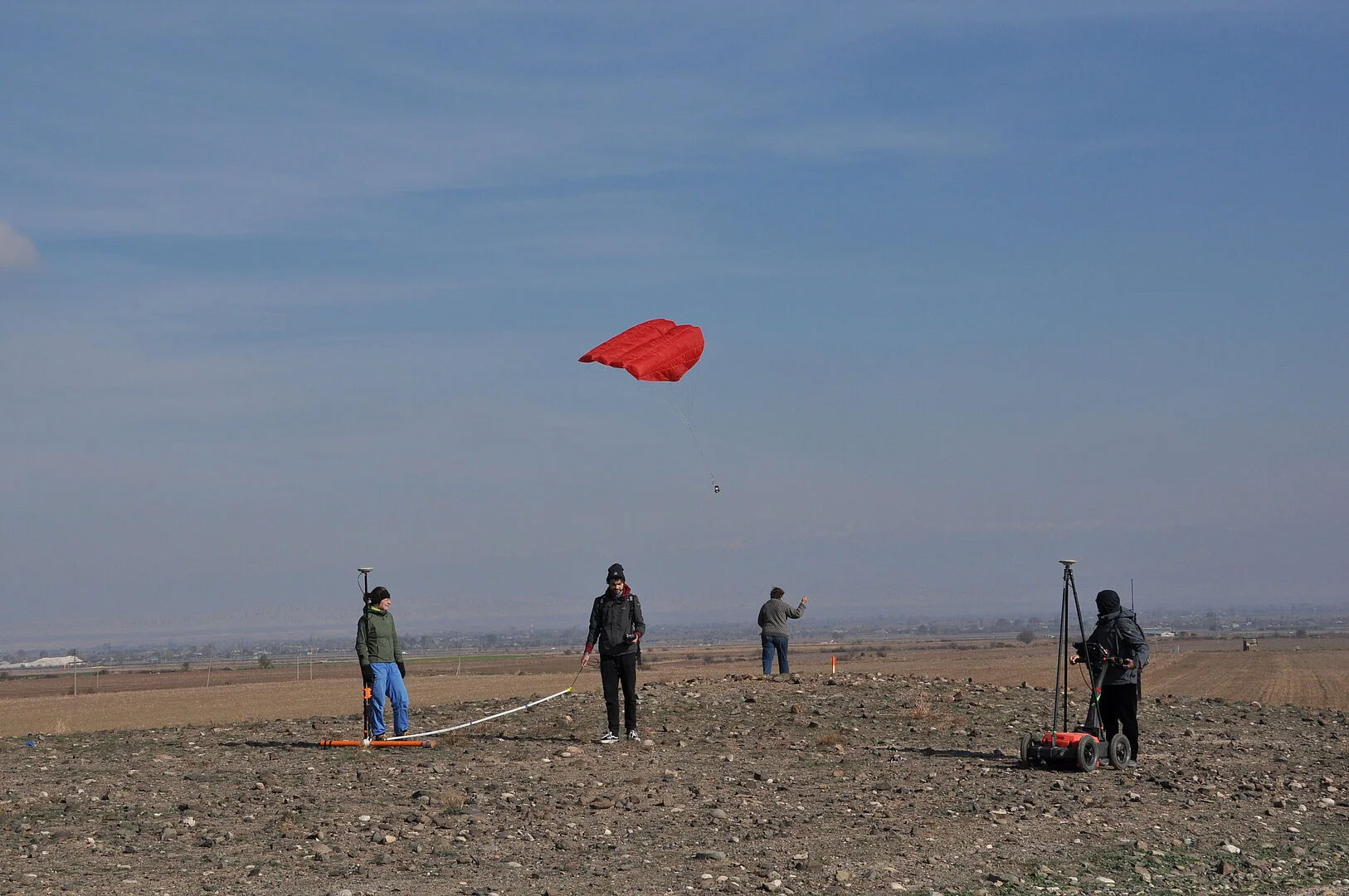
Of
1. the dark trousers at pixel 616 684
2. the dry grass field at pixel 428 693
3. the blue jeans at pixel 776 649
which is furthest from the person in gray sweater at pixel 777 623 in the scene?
the dark trousers at pixel 616 684

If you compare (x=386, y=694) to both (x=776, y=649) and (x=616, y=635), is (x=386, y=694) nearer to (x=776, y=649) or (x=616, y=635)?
(x=616, y=635)

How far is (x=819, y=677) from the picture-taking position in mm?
25875

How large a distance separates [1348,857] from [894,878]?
4.10 metres

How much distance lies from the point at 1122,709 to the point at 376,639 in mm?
9422

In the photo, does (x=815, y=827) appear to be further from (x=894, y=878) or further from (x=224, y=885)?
(x=224, y=885)

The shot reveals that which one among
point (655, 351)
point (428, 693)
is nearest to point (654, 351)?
point (655, 351)

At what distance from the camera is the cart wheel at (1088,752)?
1540cm

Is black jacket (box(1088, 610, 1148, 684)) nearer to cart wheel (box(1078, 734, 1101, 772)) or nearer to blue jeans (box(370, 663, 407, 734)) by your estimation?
cart wheel (box(1078, 734, 1101, 772))

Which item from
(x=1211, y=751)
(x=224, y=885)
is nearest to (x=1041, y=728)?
(x=1211, y=751)

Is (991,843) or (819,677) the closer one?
(991,843)

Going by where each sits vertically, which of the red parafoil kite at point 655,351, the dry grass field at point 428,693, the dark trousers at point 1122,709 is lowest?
the dry grass field at point 428,693

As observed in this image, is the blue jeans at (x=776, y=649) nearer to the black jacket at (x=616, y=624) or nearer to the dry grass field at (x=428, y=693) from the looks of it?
the dry grass field at (x=428, y=693)

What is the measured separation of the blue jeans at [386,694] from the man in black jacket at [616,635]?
269cm

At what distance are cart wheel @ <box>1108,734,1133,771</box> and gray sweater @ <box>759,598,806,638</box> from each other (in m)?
12.8
